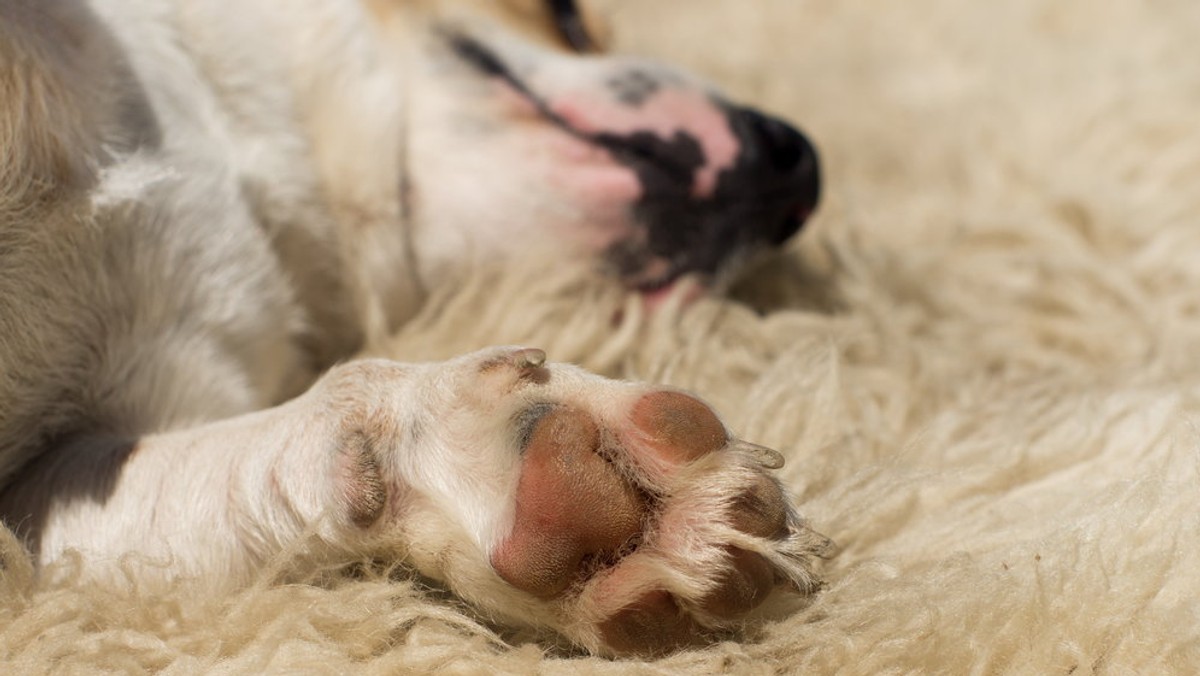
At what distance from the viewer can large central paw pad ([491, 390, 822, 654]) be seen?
0.55m

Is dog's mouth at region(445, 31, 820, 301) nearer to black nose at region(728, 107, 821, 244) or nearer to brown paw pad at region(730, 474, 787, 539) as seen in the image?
black nose at region(728, 107, 821, 244)

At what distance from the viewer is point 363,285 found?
998 mm

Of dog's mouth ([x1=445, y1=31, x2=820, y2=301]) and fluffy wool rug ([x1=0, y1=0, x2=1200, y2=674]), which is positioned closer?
fluffy wool rug ([x1=0, y1=0, x2=1200, y2=674])

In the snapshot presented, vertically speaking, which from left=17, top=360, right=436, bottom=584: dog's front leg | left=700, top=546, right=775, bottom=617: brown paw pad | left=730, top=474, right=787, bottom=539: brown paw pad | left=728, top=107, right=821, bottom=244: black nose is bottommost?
left=17, top=360, right=436, bottom=584: dog's front leg

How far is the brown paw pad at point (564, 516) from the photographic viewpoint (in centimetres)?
55

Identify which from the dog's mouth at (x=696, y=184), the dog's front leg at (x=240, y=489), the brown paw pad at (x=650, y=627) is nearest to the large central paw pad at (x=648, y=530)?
the brown paw pad at (x=650, y=627)

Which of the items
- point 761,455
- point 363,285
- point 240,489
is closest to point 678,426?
point 761,455

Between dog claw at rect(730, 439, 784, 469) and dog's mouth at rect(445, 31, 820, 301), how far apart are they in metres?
0.45

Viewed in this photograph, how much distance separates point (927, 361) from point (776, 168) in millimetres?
208

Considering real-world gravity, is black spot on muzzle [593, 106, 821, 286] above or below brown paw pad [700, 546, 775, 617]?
above

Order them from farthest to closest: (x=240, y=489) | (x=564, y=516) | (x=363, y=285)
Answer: (x=363, y=285) < (x=240, y=489) < (x=564, y=516)

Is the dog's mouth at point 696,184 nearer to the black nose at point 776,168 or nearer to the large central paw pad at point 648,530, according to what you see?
the black nose at point 776,168

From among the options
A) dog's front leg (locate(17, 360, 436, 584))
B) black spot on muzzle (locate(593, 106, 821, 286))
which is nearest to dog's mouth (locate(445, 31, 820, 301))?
black spot on muzzle (locate(593, 106, 821, 286))

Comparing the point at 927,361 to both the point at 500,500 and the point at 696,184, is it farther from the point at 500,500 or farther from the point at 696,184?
the point at 500,500
